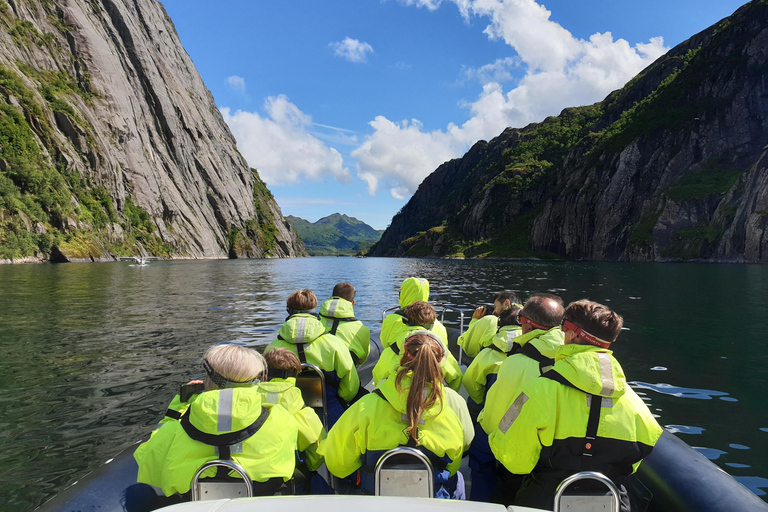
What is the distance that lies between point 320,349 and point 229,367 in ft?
8.56

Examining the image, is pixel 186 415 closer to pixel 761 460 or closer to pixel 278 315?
pixel 761 460

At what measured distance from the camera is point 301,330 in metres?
5.57

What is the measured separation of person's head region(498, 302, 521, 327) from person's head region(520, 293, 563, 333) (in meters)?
1.14

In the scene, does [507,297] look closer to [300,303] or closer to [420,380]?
[300,303]

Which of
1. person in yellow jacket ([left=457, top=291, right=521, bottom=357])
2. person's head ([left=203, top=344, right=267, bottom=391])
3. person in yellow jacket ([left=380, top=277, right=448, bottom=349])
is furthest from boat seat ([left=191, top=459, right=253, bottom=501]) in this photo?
person in yellow jacket ([left=457, top=291, right=521, bottom=357])

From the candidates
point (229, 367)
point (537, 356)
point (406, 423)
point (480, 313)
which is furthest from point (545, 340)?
point (480, 313)

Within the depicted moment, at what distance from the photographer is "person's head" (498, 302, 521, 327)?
583 centimetres

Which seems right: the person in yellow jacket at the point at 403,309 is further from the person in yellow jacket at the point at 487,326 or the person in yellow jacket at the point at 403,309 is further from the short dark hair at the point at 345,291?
the short dark hair at the point at 345,291

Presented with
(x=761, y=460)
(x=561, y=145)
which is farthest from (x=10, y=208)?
(x=561, y=145)

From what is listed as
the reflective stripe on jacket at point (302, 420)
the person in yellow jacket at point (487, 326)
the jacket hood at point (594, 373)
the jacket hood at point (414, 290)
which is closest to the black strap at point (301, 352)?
the reflective stripe on jacket at point (302, 420)

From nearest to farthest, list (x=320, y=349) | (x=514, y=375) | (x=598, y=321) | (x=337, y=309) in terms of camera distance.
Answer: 1. (x=598, y=321)
2. (x=514, y=375)
3. (x=320, y=349)
4. (x=337, y=309)

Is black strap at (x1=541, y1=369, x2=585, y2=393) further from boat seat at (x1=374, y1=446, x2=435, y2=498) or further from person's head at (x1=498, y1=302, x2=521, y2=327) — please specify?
person's head at (x1=498, y1=302, x2=521, y2=327)

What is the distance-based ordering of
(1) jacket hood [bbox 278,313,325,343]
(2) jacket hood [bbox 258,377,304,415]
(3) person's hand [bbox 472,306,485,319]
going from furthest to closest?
1. (3) person's hand [bbox 472,306,485,319]
2. (1) jacket hood [bbox 278,313,325,343]
3. (2) jacket hood [bbox 258,377,304,415]

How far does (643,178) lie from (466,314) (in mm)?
101663
